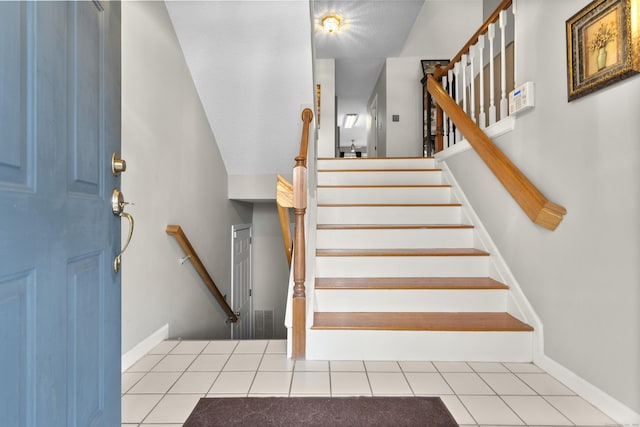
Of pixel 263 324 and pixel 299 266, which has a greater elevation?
pixel 299 266

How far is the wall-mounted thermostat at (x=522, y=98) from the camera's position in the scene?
193cm

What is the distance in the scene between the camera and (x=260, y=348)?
6.75 ft

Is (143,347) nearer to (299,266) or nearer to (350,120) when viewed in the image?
(299,266)

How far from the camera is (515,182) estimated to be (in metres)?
1.97

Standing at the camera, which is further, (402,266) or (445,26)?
(445,26)

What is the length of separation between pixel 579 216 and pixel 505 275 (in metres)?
0.72

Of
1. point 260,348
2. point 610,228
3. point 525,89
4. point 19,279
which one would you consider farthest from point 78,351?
point 525,89

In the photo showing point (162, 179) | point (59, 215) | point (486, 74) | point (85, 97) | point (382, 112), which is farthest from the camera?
point (382, 112)

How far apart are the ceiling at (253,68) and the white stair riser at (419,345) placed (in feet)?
6.67

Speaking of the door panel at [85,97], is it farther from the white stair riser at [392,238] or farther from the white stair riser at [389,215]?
the white stair riser at [389,215]

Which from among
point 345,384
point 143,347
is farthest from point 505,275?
point 143,347

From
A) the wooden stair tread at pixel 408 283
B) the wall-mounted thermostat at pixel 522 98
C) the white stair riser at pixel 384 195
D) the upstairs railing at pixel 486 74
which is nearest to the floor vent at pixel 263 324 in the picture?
the white stair riser at pixel 384 195

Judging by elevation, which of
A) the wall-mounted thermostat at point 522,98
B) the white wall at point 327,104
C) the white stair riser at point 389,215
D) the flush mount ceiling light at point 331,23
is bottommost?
the white stair riser at point 389,215

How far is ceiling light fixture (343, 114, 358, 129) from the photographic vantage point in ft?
31.9
